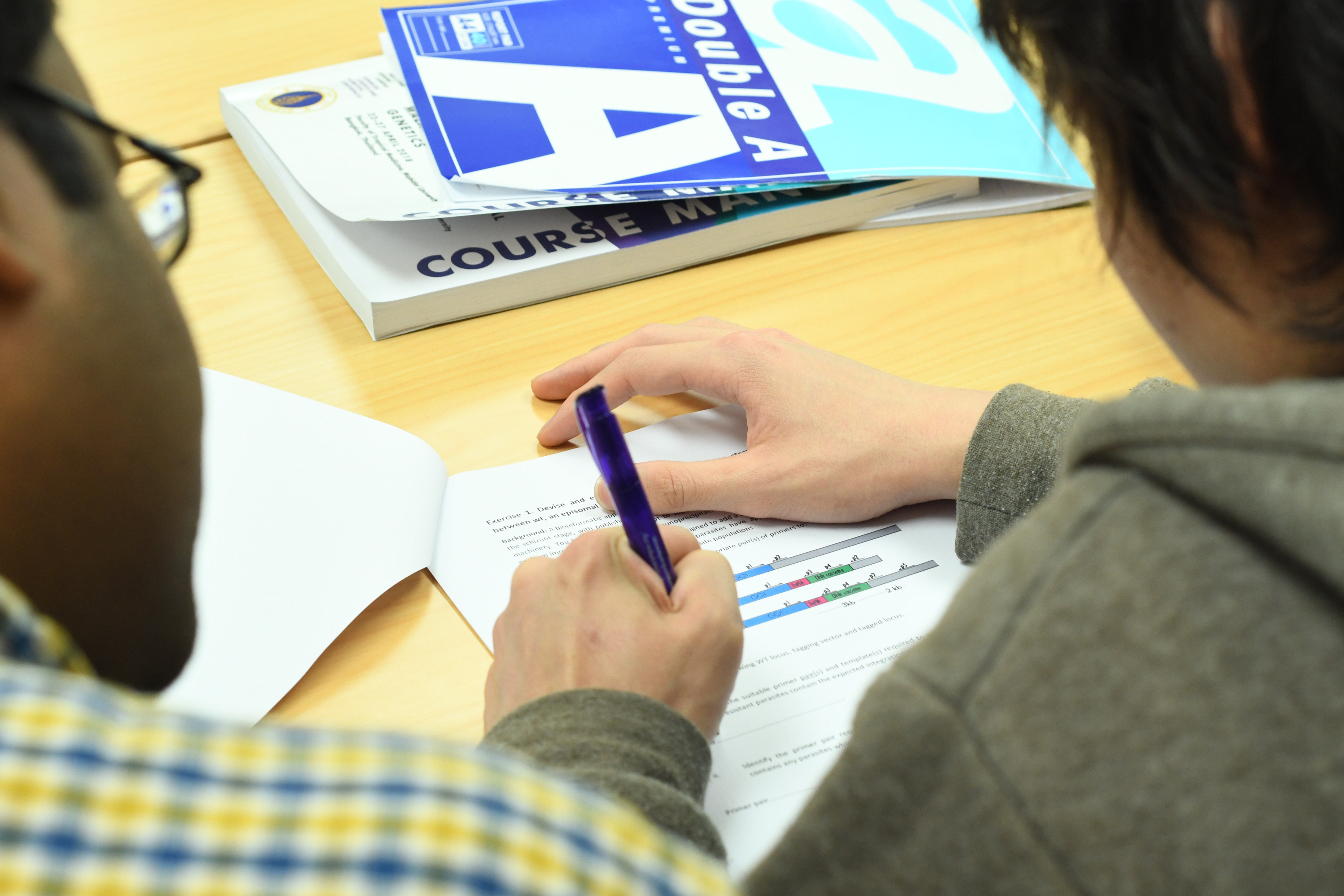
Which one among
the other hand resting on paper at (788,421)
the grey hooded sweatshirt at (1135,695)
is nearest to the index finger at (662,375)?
the other hand resting on paper at (788,421)

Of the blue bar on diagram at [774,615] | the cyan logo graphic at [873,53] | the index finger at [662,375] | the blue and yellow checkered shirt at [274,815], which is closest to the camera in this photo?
the blue and yellow checkered shirt at [274,815]

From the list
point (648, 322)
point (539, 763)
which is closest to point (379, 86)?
point (648, 322)

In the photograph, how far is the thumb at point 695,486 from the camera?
2.28ft

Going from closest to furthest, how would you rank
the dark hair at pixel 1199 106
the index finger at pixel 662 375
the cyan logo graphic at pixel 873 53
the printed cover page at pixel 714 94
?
the dark hair at pixel 1199 106 < the index finger at pixel 662 375 < the printed cover page at pixel 714 94 < the cyan logo graphic at pixel 873 53

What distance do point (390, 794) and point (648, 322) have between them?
652mm

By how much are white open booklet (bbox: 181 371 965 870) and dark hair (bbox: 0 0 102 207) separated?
29 centimetres

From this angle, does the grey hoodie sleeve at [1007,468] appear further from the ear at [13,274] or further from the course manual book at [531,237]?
the ear at [13,274]

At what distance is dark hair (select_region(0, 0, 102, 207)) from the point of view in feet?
1.17

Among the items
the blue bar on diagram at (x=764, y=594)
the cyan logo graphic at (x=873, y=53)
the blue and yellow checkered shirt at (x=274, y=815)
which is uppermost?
the blue and yellow checkered shirt at (x=274, y=815)

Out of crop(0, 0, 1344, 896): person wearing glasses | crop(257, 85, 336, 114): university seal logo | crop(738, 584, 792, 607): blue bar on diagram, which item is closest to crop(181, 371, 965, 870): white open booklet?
crop(738, 584, 792, 607): blue bar on diagram

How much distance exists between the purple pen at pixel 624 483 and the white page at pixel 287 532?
0.16 m

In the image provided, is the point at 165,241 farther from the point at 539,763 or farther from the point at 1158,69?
the point at 1158,69

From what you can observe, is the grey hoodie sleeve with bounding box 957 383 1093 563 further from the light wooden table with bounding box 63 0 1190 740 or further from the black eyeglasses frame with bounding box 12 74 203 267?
the black eyeglasses frame with bounding box 12 74 203 267

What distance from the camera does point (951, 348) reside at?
2.76 feet
